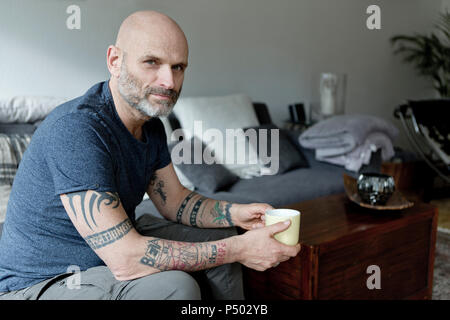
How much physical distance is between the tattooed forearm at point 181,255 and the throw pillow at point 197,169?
3.80ft

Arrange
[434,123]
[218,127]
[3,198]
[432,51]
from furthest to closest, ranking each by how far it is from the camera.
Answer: [432,51] < [434,123] < [218,127] < [3,198]

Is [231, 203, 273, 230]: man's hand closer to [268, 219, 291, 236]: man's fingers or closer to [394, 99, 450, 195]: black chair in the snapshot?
[268, 219, 291, 236]: man's fingers

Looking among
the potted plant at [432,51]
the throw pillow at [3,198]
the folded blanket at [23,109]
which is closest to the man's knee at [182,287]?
the throw pillow at [3,198]

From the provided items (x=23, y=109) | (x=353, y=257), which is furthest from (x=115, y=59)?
(x=353, y=257)

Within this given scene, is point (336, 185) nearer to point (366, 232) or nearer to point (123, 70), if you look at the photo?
point (366, 232)

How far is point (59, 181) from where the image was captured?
1006 millimetres

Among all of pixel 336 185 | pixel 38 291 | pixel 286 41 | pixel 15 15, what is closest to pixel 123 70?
pixel 38 291

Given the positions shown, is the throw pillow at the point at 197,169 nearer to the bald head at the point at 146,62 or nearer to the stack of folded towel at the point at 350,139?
the stack of folded towel at the point at 350,139

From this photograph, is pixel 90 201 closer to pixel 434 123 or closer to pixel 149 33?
pixel 149 33

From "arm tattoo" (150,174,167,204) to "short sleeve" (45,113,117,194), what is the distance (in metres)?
0.37

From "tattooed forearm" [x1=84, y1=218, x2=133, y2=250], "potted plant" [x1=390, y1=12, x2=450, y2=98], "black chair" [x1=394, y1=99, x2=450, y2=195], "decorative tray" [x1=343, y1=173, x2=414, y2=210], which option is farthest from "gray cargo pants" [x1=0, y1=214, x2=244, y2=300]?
"potted plant" [x1=390, y1=12, x2=450, y2=98]

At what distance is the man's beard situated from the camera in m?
1.15

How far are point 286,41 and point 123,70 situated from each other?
2.63 m

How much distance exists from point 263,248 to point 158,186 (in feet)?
1.56
